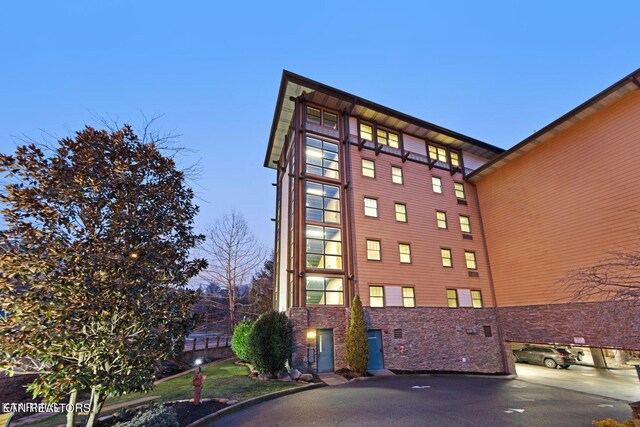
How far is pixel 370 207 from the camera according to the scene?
60.0 ft

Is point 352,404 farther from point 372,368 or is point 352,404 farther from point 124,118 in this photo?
point 124,118

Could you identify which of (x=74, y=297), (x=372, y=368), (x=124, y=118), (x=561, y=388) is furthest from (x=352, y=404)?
(x=561, y=388)

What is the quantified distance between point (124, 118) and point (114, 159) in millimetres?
1384

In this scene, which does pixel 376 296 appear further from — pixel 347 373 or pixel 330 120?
pixel 330 120

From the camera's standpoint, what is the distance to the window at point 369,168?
19136mm

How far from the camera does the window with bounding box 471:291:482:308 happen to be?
1877 cm

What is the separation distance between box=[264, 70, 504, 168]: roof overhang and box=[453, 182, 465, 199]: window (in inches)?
132

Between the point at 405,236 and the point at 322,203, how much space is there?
5.69 m

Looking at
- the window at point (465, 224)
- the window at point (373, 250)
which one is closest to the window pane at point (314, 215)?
the window at point (373, 250)

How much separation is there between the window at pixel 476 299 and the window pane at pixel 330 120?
1438 cm

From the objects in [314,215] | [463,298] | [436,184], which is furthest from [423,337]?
[436,184]

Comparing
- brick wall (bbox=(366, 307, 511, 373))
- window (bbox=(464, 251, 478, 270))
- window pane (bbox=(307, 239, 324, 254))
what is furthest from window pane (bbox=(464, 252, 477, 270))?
window pane (bbox=(307, 239, 324, 254))

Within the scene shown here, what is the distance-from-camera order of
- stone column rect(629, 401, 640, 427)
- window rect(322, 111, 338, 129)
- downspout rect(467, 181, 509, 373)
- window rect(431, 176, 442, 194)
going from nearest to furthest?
stone column rect(629, 401, 640, 427)
downspout rect(467, 181, 509, 373)
window rect(322, 111, 338, 129)
window rect(431, 176, 442, 194)

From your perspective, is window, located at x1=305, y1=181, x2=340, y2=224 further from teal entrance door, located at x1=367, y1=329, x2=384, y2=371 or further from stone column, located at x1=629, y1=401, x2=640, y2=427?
stone column, located at x1=629, y1=401, x2=640, y2=427
